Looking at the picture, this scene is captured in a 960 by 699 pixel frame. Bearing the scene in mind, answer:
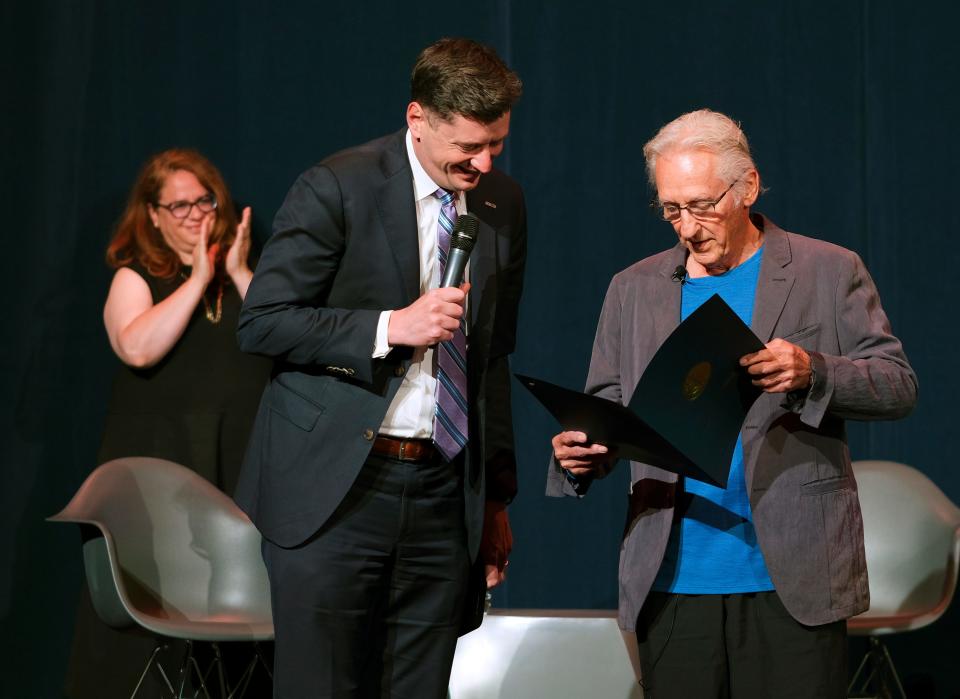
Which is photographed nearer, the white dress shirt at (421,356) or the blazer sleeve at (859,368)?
the blazer sleeve at (859,368)

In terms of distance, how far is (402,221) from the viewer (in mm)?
2318

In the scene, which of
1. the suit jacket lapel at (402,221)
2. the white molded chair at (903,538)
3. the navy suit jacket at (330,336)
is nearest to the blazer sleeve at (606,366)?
the navy suit jacket at (330,336)

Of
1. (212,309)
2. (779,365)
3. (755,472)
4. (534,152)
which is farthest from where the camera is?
(534,152)

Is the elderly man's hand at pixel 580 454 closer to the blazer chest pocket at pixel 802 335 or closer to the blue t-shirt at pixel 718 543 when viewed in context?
the blue t-shirt at pixel 718 543

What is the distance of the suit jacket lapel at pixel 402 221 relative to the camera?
2.31 metres

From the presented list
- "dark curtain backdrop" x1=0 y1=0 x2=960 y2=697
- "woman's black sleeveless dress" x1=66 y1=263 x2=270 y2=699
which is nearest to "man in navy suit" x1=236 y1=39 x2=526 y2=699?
"woman's black sleeveless dress" x1=66 y1=263 x2=270 y2=699

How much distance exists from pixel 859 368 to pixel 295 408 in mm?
1019

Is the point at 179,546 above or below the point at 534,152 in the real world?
below

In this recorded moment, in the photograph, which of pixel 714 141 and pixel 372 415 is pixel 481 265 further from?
pixel 714 141

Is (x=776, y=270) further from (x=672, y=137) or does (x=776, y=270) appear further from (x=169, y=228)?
(x=169, y=228)

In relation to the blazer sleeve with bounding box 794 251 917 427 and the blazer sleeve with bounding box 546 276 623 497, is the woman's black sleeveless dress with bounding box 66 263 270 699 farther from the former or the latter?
the blazer sleeve with bounding box 794 251 917 427

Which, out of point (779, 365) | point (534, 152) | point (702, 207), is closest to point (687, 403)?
point (779, 365)

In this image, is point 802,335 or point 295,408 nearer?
point 802,335

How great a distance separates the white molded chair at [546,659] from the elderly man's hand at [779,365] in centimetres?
150
